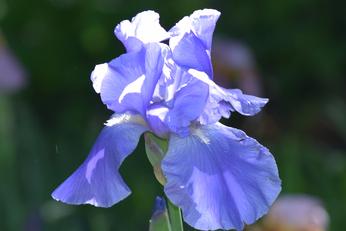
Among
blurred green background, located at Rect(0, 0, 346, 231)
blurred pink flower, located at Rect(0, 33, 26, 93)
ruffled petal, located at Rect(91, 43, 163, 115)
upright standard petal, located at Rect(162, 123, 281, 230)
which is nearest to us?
upright standard petal, located at Rect(162, 123, 281, 230)

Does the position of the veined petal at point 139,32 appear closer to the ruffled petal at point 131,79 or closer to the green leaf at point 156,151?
the ruffled petal at point 131,79

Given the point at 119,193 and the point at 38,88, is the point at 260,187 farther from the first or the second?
the point at 38,88

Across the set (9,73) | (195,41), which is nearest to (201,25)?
(195,41)

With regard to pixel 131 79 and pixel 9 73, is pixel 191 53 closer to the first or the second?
pixel 131 79

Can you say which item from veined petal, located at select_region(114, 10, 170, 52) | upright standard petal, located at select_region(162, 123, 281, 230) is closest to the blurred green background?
veined petal, located at select_region(114, 10, 170, 52)

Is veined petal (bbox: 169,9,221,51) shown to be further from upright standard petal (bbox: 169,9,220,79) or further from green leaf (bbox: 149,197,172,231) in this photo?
green leaf (bbox: 149,197,172,231)

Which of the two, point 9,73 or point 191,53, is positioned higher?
point 191,53
